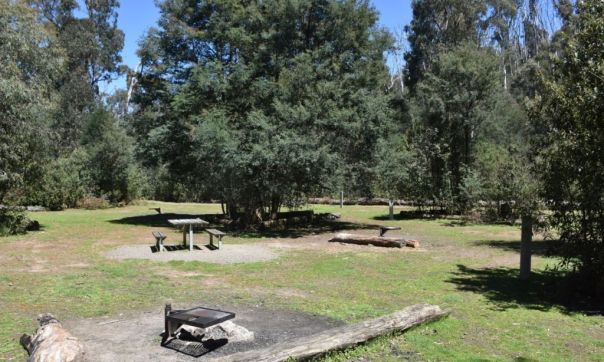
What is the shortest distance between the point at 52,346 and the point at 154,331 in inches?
62.1

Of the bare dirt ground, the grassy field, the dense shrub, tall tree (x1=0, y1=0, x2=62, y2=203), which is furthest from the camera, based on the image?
the dense shrub

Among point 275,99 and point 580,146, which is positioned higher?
point 275,99

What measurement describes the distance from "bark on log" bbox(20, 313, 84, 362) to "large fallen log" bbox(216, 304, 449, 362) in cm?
143

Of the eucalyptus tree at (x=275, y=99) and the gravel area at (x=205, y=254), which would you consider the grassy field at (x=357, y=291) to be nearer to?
the gravel area at (x=205, y=254)

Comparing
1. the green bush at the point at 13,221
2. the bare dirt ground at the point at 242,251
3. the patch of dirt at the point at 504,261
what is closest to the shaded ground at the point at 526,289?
the patch of dirt at the point at 504,261

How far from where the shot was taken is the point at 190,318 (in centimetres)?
573

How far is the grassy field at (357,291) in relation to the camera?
20.1 feet

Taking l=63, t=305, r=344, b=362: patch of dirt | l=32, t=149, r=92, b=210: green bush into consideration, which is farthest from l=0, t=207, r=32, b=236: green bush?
l=63, t=305, r=344, b=362: patch of dirt

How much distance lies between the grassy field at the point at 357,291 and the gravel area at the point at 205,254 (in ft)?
1.60

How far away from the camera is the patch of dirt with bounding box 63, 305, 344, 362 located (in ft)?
18.2

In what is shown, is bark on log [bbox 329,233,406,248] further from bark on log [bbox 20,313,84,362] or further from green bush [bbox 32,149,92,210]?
green bush [bbox 32,149,92,210]

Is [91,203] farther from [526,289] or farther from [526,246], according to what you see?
[526,289]

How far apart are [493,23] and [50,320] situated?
48810mm

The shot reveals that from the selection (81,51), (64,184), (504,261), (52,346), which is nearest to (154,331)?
(52,346)
